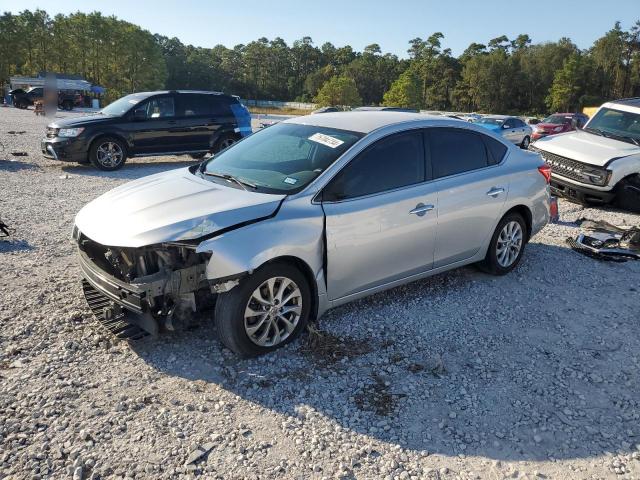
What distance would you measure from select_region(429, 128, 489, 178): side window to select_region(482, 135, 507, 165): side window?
72mm

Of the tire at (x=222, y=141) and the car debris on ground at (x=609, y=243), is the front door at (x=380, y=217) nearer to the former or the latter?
the car debris on ground at (x=609, y=243)

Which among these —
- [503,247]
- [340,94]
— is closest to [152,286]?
[503,247]

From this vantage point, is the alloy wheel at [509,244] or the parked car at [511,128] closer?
the alloy wheel at [509,244]

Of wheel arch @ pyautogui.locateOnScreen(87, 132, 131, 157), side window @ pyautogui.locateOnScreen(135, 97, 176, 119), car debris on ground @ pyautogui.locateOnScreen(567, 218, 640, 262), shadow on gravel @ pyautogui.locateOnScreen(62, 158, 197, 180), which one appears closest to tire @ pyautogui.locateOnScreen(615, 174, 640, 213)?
car debris on ground @ pyautogui.locateOnScreen(567, 218, 640, 262)

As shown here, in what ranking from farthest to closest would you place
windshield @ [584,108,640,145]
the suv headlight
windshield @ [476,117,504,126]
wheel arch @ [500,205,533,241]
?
windshield @ [476,117,504,126]
windshield @ [584,108,640,145]
the suv headlight
wheel arch @ [500,205,533,241]

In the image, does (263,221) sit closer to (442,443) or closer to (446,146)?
(442,443)

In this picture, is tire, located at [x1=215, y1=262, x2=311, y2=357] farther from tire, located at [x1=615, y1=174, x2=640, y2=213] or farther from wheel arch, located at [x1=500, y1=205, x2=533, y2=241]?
tire, located at [x1=615, y1=174, x2=640, y2=213]

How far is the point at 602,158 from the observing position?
9.09m

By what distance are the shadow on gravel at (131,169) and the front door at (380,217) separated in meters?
7.58

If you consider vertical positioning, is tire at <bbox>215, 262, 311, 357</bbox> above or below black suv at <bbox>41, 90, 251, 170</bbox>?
below

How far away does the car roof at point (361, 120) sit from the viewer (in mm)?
4727

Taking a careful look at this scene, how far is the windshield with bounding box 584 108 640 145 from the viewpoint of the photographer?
32.5ft

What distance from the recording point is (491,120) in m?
22.9

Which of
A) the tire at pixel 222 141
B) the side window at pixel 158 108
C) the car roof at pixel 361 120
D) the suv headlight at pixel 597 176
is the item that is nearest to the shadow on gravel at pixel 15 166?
the side window at pixel 158 108
